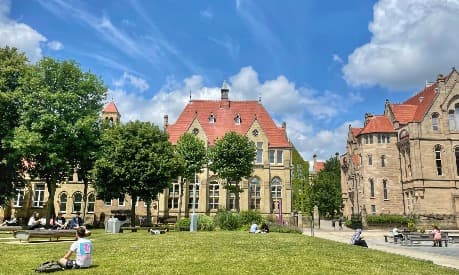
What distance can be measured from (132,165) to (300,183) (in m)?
44.0

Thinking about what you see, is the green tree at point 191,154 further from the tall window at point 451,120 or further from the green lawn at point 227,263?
the tall window at point 451,120

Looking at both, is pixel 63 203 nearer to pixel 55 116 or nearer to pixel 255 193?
pixel 55 116

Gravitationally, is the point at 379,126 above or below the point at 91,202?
above

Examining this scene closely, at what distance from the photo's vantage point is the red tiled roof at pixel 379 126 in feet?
206

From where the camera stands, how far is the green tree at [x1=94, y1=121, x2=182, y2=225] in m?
40.8

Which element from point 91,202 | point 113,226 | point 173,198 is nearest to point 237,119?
point 173,198

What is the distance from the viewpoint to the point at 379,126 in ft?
208

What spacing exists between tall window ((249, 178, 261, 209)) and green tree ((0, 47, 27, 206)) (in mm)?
36067

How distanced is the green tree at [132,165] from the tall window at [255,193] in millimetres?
22423

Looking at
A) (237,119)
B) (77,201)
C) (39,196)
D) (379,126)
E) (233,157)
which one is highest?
(237,119)

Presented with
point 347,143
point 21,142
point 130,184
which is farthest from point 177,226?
point 347,143

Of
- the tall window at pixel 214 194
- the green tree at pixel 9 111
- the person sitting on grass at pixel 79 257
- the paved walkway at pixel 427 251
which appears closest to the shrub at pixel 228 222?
the paved walkway at pixel 427 251

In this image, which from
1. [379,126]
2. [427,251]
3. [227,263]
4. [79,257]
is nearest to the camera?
[79,257]

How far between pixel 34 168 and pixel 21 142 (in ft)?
25.6
